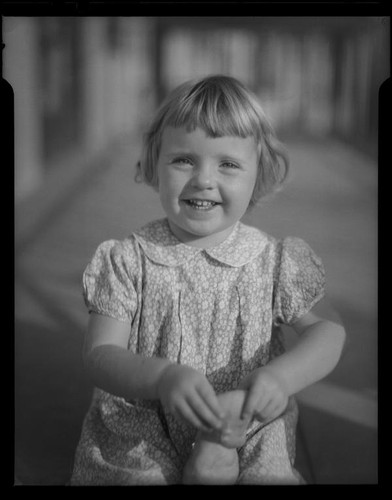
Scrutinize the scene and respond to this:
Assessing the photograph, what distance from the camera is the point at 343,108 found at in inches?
78.2

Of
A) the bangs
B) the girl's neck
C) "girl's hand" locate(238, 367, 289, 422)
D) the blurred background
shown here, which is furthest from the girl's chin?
"girl's hand" locate(238, 367, 289, 422)

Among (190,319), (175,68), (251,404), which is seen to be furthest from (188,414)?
(175,68)

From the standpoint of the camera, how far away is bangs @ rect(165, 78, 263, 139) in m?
1.84

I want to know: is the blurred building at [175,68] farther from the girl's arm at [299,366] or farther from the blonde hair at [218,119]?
the girl's arm at [299,366]

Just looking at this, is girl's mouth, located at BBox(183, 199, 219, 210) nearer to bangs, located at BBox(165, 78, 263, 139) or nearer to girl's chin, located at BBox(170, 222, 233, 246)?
girl's chin, located at BBox(170, 222, 233, 246)

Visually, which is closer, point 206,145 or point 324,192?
point 206,145

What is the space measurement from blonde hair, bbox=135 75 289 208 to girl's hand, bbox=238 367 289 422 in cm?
49

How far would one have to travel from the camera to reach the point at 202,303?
192 cm

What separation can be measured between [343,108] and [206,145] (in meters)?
0.38

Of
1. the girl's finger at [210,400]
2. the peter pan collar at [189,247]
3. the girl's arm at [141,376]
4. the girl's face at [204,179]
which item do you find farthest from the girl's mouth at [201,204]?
the girl's finger at [210,400]

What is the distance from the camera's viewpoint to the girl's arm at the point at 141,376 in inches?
68.0

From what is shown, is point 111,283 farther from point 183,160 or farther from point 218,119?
point 218,119
